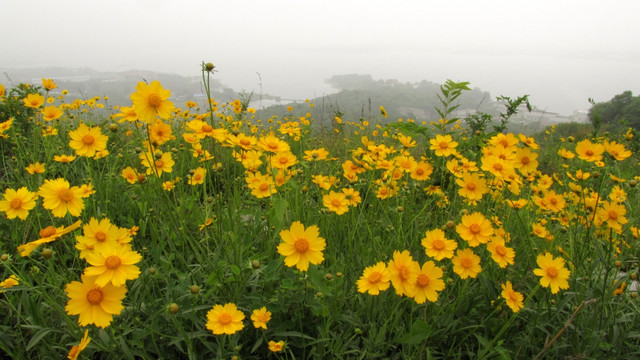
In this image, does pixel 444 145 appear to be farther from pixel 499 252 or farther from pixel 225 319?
pixel 225 319

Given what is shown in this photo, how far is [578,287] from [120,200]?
95.7 inches

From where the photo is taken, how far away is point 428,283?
3.63 feet

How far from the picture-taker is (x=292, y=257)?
43.6 inches

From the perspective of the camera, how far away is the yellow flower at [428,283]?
1.09m

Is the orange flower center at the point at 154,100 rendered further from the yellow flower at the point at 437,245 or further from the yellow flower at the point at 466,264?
the yellow flower at the point at 466,264

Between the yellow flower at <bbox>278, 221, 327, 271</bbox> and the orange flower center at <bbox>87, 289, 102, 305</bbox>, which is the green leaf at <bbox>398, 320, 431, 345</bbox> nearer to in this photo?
the yellow flower at <bbox>278, 221, 327, 271</bbox>

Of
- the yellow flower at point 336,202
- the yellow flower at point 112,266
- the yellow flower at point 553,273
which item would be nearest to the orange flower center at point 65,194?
the yellow flower at point 112,266

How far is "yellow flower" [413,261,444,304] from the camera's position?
42.8 inches

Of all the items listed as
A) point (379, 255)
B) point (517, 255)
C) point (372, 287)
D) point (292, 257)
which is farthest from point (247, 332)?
point (517, 255)

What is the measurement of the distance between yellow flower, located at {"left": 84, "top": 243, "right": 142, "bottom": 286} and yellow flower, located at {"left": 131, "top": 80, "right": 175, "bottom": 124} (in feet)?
1.32

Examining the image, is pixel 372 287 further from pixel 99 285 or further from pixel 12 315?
pixel 12 315

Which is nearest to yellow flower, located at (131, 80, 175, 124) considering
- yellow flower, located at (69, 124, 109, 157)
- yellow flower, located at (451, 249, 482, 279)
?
yellow flower, located at (69, 124, 109, 157)

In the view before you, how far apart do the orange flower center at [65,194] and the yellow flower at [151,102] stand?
43cm

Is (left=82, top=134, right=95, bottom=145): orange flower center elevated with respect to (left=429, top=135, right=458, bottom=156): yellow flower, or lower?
elevated
